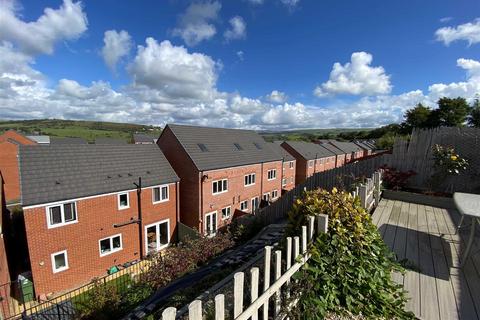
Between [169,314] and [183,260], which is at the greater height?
[169,314]

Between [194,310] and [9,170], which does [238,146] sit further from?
[9,170]

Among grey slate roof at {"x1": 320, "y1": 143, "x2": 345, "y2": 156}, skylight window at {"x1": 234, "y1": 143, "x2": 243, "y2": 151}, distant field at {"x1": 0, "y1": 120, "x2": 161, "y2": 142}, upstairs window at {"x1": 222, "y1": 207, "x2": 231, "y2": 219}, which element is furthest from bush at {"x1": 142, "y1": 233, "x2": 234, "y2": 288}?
distant field at {"x1": 0, "y1": 120, "x2": 161, "y2": 142}

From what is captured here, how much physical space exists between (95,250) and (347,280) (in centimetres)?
1450

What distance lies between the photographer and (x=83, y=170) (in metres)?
13.9

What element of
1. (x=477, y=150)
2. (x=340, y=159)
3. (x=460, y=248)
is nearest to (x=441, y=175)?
(x=477, y=150)

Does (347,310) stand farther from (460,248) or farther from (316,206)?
(460,248)

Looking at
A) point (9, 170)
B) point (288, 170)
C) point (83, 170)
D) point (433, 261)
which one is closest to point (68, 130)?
point (9, 170)

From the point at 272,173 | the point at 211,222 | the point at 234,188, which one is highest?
the point at 272,173

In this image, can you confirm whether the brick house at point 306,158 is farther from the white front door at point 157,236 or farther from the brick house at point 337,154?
the white front door at point 157,236

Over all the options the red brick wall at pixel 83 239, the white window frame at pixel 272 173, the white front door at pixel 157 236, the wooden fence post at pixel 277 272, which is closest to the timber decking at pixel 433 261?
the wooden fence post at pixel 277 272

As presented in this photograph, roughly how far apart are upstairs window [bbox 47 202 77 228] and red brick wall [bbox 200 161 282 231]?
27.0 feet

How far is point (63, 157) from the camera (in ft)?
45.2

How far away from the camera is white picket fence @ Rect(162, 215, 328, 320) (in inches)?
75.7

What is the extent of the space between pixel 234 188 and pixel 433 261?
17301 millimetres
